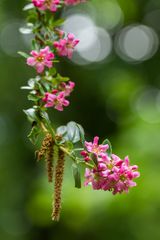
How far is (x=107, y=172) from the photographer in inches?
41.4

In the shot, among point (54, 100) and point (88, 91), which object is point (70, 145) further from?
point (88, 91)

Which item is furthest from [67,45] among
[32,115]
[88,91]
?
[88,91]

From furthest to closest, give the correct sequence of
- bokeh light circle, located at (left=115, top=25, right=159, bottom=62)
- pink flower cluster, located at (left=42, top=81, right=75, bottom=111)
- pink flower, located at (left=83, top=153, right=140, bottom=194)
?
bokeh light circle, located at (left=115, top=25, right=159, bottom=62) < pink flower cluster, located at (left=42, top=81, right=75, bottom=111) < pink flower, located at (left=83, top=153, right=140, bottom=194)

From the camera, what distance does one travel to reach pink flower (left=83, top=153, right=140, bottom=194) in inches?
41.6

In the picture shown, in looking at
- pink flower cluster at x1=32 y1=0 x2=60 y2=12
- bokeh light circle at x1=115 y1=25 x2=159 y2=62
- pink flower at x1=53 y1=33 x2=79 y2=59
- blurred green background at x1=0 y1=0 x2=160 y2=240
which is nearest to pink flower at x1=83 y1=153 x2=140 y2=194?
pink flower at x1=53 y1=33 x2=79 y2=59

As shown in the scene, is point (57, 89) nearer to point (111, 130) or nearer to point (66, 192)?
point (66, 192)

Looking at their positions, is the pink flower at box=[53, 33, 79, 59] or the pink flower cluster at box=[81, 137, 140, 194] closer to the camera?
the pink flower cluster at box=[81, 137, 140, 194]

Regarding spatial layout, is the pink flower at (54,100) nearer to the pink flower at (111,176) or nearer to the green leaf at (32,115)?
the green leaf at (32,115)

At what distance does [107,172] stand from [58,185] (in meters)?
0.11

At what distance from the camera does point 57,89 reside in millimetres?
1244

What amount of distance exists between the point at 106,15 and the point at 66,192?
2.49 meters

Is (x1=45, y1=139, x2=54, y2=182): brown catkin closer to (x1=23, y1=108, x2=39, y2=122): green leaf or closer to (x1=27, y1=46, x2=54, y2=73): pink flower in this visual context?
(x1=23, y1=108, x2=39, y2=122): green leaf

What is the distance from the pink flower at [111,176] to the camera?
3.46 feet

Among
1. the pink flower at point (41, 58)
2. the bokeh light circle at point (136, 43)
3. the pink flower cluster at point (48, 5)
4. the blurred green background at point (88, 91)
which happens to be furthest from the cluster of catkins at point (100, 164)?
the bokeh light circle at point (136, 43)
